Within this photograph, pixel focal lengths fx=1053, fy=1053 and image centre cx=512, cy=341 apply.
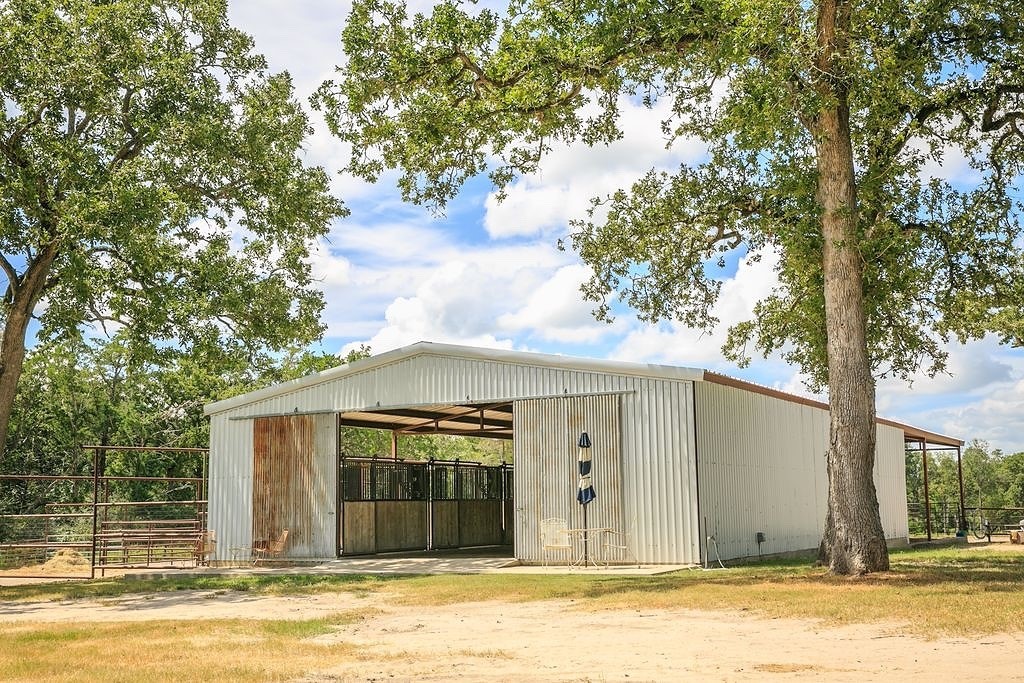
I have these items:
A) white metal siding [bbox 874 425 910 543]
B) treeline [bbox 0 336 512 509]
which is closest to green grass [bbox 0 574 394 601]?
treeline [bbox 0 336 512 509]

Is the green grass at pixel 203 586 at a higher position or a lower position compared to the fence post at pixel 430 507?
lower

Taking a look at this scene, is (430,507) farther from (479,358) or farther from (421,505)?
(479,358)

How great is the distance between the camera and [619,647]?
891 centimetres

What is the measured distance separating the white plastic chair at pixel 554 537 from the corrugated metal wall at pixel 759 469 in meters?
2.38

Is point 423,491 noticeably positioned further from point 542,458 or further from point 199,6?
point 199,6

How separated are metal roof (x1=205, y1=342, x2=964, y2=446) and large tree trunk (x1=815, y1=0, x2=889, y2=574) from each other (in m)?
2.71

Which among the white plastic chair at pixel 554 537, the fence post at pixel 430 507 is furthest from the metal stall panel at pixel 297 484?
the white plastic chair at pixel 554 537

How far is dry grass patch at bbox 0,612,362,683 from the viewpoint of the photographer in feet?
26.5

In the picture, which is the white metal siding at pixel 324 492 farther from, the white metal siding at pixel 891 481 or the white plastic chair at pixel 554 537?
the white metal siding at pixel 891 481

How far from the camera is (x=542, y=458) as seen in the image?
1848 cm

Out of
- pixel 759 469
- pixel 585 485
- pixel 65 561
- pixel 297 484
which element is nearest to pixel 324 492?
pixel 297 484

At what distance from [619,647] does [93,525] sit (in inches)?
606

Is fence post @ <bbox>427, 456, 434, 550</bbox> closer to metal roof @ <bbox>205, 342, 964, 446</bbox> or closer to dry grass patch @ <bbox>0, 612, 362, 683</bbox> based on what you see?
metal roof @ <bbox>205, 342, 964, 446</bbox>

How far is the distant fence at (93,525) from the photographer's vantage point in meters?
20.1
